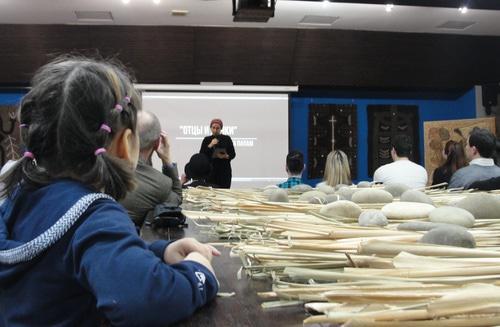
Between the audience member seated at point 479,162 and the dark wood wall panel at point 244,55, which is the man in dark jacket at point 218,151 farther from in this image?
the audience member seated at point 479,162

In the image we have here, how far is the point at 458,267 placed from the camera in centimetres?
69

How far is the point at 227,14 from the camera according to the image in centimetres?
637

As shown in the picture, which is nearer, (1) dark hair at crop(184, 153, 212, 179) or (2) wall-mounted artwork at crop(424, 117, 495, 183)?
(1) dark hair at crop(184, 153, 212, 179)

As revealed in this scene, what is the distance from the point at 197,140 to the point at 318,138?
5.66 ft

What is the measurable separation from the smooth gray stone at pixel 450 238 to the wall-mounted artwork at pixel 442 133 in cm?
654

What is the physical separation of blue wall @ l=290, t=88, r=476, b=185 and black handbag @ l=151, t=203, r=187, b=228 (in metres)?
5.94

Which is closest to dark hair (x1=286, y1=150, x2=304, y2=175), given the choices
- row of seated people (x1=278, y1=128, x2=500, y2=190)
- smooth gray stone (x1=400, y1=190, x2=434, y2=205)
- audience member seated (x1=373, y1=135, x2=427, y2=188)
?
row of seated people (x1=278, y1=128, x2=500, y2=190)

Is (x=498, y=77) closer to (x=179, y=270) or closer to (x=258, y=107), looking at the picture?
(x=258, y=107)

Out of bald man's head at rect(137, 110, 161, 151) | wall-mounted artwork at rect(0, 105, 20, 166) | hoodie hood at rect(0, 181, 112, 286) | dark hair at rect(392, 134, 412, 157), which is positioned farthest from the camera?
wall-mounted artwork at rect(0, 105, 20, 166)

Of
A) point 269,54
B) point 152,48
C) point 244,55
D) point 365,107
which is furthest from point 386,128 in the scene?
point 152,48

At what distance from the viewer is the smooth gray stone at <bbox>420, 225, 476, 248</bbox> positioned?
831mm

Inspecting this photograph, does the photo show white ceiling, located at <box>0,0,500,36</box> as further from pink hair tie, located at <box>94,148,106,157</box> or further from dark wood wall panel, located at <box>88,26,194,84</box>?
pink hair tie, located at <box>94,148,106,157</box>

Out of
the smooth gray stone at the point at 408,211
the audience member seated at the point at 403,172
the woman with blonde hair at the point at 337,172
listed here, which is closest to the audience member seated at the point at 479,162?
the audience member seated at the point at 403,172

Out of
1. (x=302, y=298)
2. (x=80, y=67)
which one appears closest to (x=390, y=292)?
(x=302, y=298)
